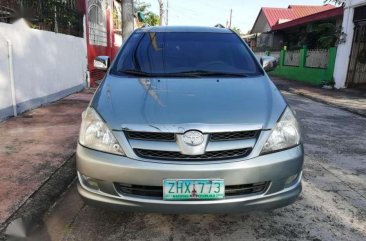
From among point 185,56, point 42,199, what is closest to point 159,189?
point 42,199

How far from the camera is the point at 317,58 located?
54.8 feet

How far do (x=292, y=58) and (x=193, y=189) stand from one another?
63.6 feet

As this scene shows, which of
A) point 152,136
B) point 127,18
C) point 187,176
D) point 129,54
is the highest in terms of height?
point 127,18

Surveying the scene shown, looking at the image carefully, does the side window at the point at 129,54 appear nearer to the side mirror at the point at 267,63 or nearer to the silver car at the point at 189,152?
the silver car at the point at 189,152

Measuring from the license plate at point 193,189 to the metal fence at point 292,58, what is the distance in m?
18.2

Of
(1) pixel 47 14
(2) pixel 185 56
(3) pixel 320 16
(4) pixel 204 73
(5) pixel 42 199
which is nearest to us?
(5) pixel 42 199

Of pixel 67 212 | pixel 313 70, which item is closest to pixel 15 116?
pixel 67 212

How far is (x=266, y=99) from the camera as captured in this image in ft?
9.41

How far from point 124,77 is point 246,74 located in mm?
1156

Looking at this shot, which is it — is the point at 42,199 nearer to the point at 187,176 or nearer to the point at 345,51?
the point at 187,176

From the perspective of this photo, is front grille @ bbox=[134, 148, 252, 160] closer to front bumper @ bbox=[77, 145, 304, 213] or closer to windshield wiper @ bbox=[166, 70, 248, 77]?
front bumper @ bbox=[77, 145, 304, 213]

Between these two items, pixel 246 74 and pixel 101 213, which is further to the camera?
pixel 246 74

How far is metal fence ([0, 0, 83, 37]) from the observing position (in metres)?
6.42

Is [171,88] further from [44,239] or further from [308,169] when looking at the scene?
[308,169]
